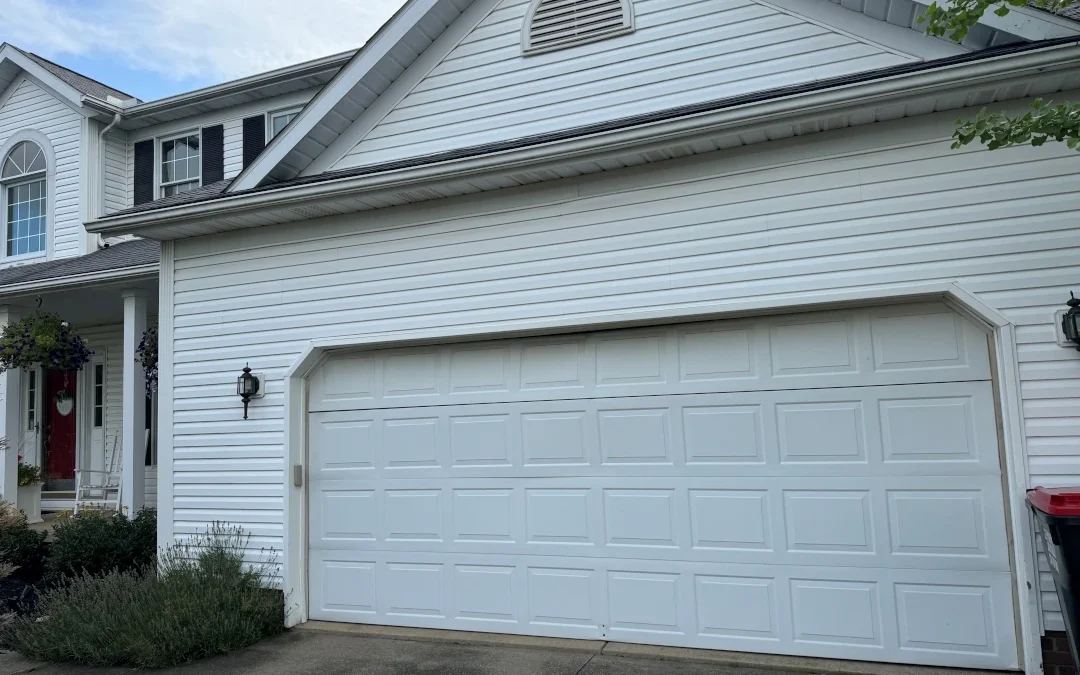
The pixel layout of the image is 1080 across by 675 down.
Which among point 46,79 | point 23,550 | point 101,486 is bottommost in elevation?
point 23,550

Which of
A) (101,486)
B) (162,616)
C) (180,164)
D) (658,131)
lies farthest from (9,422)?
(658,131)

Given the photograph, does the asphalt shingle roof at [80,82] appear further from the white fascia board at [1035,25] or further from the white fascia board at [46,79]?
the white fascia board at [1035,25]

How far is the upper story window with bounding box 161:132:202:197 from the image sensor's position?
12328 millimetres

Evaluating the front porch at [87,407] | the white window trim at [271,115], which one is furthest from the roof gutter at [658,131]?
the white window trim at [271,115]

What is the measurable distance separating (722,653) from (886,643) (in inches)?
43.4

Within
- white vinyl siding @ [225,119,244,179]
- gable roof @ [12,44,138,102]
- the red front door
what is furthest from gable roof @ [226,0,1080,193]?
the red front door

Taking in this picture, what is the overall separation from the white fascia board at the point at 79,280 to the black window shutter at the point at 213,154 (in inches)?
110

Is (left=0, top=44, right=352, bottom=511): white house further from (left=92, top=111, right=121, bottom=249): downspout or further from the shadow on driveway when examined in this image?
the shadow on driveway

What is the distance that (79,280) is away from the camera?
9.77 metres

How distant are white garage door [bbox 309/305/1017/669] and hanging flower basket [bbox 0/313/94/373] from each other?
4.87 metres

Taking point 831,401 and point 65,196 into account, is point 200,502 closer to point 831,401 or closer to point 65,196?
point 831,401

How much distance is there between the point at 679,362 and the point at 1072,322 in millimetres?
2516

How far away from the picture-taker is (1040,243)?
16.4 feet

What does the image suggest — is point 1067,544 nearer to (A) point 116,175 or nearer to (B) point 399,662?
(B) point 399,662
